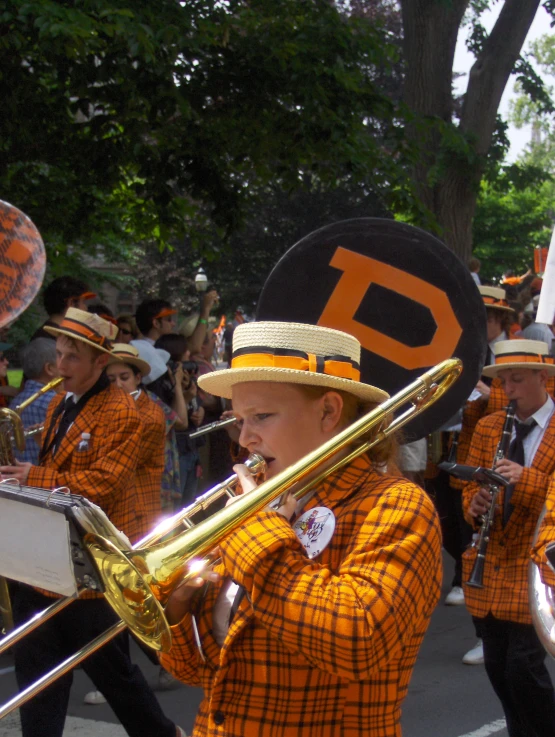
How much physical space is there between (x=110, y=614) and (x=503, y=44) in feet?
25.3

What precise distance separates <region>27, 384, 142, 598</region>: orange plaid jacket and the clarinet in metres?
1.47

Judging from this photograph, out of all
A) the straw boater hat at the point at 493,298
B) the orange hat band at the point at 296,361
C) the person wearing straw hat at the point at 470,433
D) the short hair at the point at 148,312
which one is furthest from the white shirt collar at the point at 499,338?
the orange hat band at the point at 296,361

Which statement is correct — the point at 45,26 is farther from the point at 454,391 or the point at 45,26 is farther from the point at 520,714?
the point at 520,714

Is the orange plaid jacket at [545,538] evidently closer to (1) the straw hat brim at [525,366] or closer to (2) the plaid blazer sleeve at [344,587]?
(2) the plaid blazer sleeve at [344,587]

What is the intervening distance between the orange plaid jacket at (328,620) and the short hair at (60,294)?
4.80 m

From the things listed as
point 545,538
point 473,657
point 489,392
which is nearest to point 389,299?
point 545,538

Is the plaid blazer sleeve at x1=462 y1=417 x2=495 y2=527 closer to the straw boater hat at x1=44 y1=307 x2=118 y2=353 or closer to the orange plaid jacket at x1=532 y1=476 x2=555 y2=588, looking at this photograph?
the orange plaid jacket at x1=532 y1=476 x2=555 y2=588

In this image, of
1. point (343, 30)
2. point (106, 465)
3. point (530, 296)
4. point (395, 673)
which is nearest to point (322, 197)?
point (530, 296)

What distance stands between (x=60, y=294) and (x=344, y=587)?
5204 millimetres

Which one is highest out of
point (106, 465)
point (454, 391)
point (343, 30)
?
point (343, 30)

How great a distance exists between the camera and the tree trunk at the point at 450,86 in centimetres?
943

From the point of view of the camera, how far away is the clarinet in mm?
3920

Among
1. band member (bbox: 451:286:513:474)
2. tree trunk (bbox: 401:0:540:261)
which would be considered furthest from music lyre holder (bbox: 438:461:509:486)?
tree trunk (bbox: 401:0:540:261)

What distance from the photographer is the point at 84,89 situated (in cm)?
690
